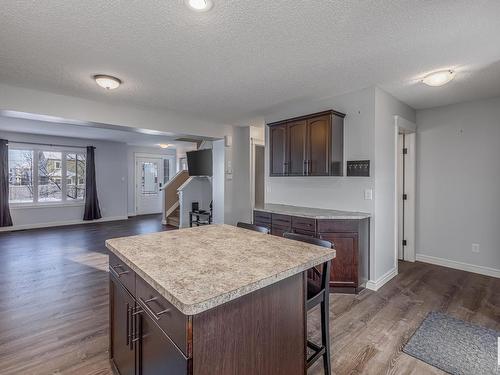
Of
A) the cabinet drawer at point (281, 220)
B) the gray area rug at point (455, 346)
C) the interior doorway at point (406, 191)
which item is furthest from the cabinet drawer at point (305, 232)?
the interior doorway at point (406, 191)

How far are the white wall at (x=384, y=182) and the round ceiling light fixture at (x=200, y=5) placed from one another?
7.70 feet

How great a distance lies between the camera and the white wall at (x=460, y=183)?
3678mm

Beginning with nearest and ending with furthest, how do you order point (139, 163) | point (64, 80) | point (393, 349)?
point (393, 349) → point (64, 80) → point (139, 163)

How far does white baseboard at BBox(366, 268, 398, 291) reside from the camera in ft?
10.8

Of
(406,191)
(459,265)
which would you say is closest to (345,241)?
(406,191)

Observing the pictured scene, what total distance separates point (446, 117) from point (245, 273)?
4.31 meters

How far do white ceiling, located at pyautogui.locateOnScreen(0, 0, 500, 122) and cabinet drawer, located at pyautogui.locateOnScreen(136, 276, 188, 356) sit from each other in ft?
5.76

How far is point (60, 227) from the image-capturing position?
7.19 m

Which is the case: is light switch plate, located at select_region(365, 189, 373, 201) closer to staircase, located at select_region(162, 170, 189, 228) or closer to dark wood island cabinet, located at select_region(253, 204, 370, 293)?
dark wood island cabinet, located at select_region(253, 204, 370, 293)

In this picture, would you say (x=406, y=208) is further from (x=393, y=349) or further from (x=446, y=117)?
(x=393, y=349)

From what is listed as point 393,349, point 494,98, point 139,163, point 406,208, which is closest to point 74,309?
point 393,349

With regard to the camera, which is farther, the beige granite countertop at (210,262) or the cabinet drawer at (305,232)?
the cabinet drawer at (305,232)

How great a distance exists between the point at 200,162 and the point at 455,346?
553cm

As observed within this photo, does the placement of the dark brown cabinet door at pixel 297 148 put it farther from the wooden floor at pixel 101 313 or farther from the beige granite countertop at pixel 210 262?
the beige granite countertop at pixel 210 262
